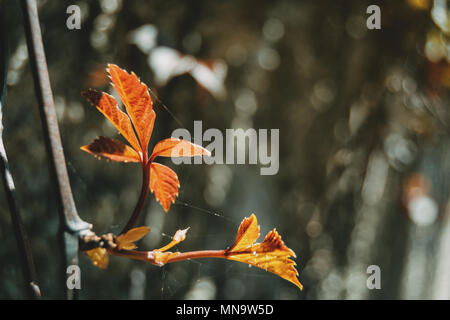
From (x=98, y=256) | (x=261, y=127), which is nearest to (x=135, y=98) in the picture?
(x=98, y=256)

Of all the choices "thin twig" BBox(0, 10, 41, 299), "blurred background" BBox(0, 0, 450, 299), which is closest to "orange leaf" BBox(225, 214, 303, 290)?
"thin twig" BBox(0, 10, 41, 299)

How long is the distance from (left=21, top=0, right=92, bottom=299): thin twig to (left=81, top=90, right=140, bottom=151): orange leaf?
0.10 feet

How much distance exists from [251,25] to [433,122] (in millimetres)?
605

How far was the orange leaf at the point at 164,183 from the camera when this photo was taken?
0.32m

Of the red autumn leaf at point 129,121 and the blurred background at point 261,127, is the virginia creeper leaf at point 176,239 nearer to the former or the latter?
the red autumn leaf at point 129,121

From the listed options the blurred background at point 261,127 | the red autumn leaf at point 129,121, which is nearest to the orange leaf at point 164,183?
the red autumn leaf at point 129,121

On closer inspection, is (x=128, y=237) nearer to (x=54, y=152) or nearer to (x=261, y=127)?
(x=54, y=152)

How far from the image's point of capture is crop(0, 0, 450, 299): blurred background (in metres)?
0.61

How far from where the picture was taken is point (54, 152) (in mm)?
243

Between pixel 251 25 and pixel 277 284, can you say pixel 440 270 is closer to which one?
pixel 277 284

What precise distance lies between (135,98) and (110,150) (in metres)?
0.05

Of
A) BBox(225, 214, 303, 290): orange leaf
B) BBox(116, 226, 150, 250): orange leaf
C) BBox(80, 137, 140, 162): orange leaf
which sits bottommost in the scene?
BBox(225, 214, 303, 290): orange leaf

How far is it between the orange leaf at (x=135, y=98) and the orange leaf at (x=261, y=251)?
111mm

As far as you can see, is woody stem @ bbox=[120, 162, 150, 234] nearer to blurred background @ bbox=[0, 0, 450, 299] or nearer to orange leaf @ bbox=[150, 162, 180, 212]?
orange leaf @ bbox=[150, 162, 180, 212]
